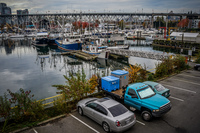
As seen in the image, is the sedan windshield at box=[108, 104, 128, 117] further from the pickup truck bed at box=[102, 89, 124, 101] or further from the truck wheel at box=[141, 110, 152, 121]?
the pickup truck bed at box=[102, 89, 124, 101]

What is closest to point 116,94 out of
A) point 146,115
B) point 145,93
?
point 145,93

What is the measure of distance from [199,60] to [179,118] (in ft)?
62.2

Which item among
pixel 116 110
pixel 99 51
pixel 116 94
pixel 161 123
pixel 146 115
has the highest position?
pixel 99 51

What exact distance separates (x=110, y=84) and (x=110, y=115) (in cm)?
A: 404

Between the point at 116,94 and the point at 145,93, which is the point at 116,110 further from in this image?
the point at 116,94

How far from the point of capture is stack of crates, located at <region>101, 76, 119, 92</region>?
1157 centimetres

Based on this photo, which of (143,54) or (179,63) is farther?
(143,54)

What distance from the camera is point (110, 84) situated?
11562mm

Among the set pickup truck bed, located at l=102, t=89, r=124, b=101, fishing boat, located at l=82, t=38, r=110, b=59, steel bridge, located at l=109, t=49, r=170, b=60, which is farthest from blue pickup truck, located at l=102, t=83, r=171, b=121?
fishing boat, located at l=82, t=38, r=110, b=59

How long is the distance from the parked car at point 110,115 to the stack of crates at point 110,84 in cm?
267

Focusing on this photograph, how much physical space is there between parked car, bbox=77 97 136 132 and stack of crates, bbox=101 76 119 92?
2666mm

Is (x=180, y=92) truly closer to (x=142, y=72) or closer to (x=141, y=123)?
(x=142, y=72)

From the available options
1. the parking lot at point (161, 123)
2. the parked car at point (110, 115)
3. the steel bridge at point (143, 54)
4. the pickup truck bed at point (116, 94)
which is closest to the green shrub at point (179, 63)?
the steel bridge at point (143, 54)

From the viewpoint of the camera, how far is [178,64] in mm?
20281
